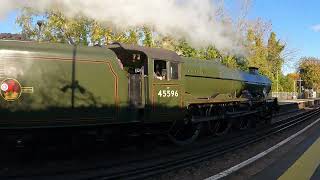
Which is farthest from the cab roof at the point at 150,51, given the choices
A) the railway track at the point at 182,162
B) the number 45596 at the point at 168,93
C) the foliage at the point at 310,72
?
the foliage at the point at 310,72

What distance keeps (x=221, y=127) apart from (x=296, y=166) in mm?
8095

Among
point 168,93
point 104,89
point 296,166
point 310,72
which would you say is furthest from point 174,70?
point 310,72

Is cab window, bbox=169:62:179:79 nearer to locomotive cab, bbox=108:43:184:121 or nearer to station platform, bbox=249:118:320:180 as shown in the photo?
locomotive cab, bbox=108:43:184:121

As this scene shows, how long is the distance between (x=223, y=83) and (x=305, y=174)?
8.89m

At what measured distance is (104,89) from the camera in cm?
1156

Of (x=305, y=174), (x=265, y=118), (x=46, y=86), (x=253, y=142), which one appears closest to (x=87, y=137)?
(x=46, y=86)

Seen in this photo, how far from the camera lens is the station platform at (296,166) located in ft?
31.7

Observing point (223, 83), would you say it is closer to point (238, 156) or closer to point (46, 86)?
point (238, 156)

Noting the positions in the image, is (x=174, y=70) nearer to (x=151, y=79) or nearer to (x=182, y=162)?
(x=151, y=79)

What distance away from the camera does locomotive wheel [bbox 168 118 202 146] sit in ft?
49.3

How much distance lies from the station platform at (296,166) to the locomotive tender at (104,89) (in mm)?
3443

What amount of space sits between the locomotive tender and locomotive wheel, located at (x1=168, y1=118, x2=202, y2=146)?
0.03m

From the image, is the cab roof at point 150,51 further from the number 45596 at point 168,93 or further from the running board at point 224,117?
the running board at point 224,117

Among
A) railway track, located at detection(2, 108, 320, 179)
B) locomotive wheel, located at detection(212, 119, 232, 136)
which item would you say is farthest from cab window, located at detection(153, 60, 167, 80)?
locomotive wheel, located at detection(212, 119, 232, 136)
